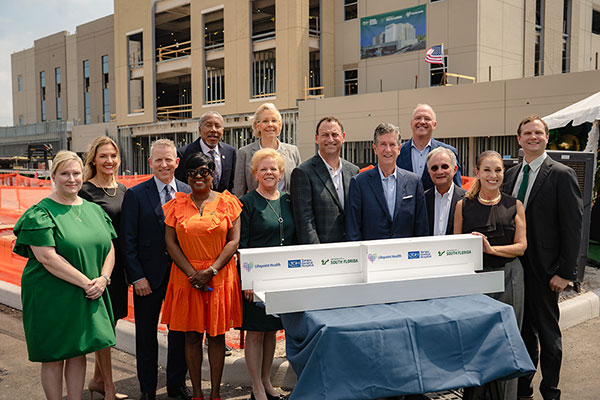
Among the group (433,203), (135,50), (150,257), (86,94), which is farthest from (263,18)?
(150,257)

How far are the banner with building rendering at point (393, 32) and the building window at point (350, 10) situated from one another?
3.62ft

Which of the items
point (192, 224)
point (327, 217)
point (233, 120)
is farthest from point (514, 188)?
point (233, 120)

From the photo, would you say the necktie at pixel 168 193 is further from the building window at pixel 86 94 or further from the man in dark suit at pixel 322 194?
the building window at pixel 86 94

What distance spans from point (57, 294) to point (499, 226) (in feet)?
10.6

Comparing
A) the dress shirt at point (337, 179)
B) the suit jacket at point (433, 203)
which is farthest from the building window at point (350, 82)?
the dress shirt at point (337, 179)

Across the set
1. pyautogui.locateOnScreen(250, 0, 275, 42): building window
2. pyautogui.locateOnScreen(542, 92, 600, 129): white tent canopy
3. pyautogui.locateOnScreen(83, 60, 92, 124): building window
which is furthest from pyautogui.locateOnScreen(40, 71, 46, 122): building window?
pyautogui.locateOnScreen(542, 92, 600, 129): white tent canopy

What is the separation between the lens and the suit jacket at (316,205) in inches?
166

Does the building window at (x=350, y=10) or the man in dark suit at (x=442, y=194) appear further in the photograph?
the building window at (x=350, y=10)

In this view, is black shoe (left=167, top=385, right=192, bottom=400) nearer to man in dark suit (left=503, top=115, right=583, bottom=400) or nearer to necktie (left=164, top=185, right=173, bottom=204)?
necktie (left=164, top=185, right=173, bottom=204)

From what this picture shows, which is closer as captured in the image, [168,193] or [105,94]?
[168,193]

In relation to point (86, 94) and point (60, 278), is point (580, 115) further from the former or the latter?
point (86, 94)

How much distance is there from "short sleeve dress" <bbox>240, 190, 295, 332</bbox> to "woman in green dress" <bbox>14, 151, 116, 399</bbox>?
3.55 ft

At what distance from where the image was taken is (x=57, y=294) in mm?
3691

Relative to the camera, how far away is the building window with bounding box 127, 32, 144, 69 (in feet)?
118
